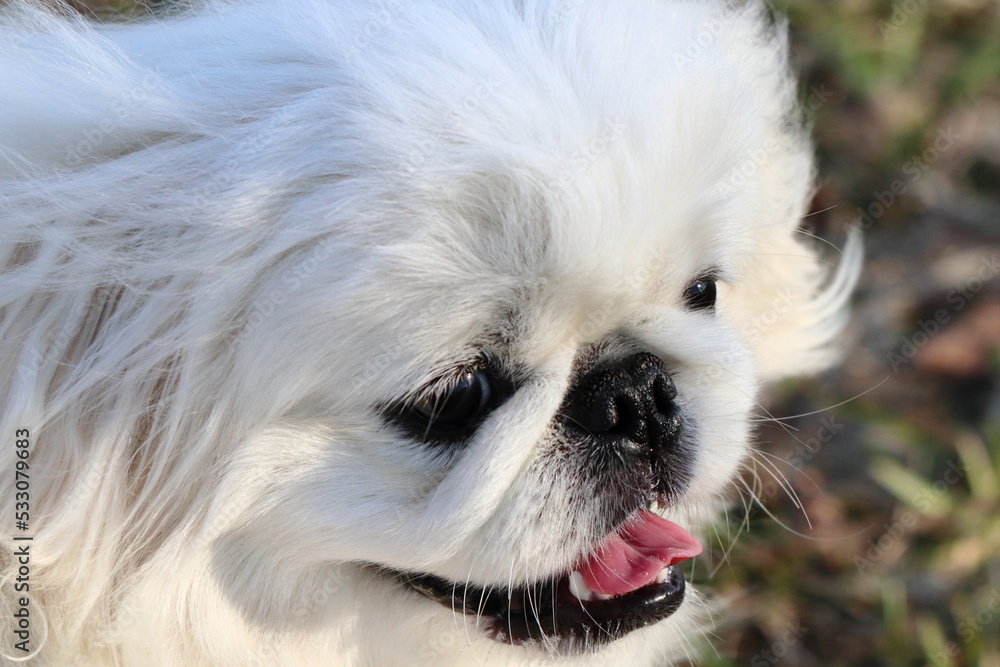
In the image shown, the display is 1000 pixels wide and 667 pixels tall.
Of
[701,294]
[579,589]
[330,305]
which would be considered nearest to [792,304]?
[701,294]

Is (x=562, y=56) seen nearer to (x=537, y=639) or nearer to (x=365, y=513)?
(x=365, y=513)

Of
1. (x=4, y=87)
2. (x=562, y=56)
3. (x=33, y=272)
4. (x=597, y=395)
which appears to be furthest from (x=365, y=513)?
(x=4, y=87)

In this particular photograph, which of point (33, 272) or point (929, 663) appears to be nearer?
point (33, 272)

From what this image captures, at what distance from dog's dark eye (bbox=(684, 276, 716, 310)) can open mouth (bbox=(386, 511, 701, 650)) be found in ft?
1.60

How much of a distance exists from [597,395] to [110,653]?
1045 millimetres

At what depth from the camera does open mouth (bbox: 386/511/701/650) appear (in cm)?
200

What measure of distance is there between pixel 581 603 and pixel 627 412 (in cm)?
44

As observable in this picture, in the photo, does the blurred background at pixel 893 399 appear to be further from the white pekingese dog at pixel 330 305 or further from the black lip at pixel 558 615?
the white pekingese dog at pixel 330 305

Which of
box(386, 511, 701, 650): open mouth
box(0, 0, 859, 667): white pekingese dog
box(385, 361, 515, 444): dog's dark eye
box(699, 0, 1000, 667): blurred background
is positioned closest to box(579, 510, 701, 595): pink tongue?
box(386, 511, 701, 650): open mouth

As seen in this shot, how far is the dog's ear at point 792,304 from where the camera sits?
258 cm

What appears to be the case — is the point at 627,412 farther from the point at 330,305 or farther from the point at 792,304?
the point at 792,304

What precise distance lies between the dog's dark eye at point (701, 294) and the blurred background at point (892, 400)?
2.46 ft

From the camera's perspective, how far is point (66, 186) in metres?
1.68

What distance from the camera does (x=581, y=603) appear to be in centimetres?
200
